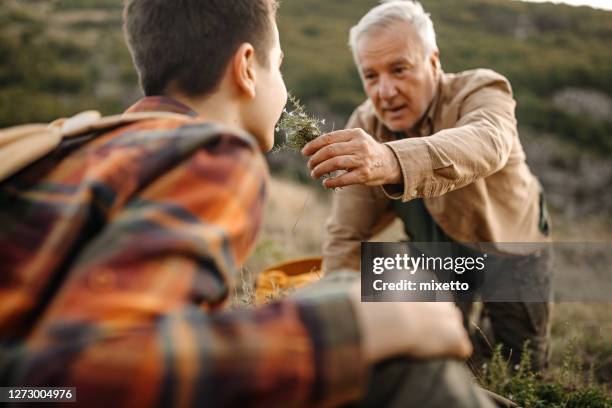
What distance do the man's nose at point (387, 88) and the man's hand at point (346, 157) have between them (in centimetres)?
153

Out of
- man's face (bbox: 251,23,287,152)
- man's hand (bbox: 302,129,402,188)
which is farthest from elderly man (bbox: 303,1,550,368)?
man's face (bbox: 251,23,287,152)

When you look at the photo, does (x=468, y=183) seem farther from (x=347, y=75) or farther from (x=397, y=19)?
(x=347, y=75)

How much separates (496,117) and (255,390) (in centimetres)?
270

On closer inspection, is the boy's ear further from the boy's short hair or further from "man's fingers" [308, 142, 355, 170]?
"man's fingers" [308, 142, 355, 170]

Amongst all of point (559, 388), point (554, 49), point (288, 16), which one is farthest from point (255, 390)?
point (288, 16)

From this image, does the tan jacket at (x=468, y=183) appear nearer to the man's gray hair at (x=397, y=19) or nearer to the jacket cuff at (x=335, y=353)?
the man's gray hair at (x=397, y=19)

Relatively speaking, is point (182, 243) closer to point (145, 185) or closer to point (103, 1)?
point (145, 185)

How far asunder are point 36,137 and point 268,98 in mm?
915

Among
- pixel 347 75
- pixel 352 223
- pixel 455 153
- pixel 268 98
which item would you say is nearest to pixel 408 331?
pixel 268 98

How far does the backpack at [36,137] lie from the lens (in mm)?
1286

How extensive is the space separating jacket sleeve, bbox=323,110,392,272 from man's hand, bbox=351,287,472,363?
274 cm

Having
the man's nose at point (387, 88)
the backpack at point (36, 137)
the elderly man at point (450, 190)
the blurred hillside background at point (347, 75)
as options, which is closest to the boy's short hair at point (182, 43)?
the backpack at point (36, 137)

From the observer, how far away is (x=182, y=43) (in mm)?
1790

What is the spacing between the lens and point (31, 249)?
1.18 m
